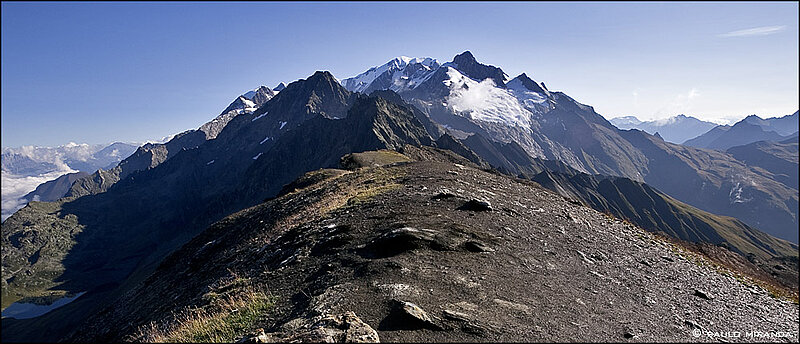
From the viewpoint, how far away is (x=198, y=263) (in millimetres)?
25578

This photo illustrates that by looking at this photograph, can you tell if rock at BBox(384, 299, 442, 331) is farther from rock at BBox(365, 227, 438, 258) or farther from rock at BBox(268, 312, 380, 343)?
rock at BBox(365, 227, 438, 258)

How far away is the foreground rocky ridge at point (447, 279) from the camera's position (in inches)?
471

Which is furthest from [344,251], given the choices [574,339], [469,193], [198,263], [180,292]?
[198,263]

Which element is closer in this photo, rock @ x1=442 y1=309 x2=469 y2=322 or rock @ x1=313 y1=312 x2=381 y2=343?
rock @ x1=313 y1=312 x2=381 y2=343

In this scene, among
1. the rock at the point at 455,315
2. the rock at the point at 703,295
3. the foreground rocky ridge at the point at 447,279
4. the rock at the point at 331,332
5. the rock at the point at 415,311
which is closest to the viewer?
the rock at the point at 331,332

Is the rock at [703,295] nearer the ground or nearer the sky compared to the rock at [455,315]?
nearer the ground

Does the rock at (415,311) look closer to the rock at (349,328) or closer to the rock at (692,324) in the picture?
the rock at (349,328)

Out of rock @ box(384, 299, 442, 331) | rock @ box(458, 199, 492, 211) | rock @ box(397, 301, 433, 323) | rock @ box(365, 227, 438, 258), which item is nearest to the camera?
rock @ box(384, 299, 442, 331)

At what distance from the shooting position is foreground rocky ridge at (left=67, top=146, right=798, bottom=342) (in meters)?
12.0

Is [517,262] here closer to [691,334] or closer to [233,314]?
[691,334]

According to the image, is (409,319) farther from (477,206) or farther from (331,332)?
(477,206)

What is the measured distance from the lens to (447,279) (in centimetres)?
1428

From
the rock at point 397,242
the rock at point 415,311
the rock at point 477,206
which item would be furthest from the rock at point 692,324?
the rock at point 477,206

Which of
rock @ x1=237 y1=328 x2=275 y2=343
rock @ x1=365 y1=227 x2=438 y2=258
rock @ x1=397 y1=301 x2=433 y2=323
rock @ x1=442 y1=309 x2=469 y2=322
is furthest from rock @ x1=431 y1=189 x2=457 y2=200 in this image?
rock @ x1=237 y1=328 x2=275 y2=343
